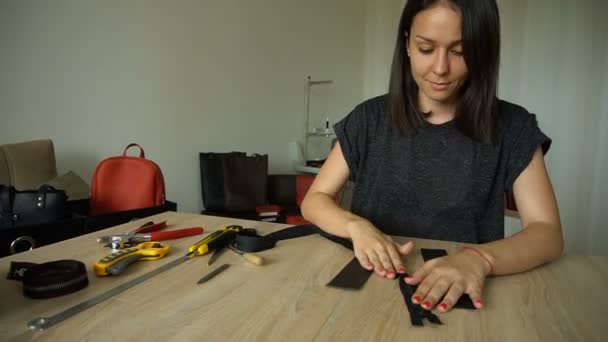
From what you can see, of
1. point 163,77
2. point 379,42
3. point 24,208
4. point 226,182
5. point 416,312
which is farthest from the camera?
point 379,42

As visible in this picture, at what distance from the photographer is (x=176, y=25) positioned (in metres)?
2.37

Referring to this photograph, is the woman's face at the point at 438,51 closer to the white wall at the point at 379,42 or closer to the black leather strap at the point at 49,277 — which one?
the black leather strap at the point at 49,277

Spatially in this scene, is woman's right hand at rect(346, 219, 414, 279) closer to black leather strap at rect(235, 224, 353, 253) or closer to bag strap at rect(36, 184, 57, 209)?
black leather strap at rect(235, 224, 353, 253)

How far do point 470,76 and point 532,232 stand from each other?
1.21 ft

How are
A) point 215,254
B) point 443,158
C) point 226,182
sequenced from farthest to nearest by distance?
1. point 226,182
2. point 443,158
3. point 215,254

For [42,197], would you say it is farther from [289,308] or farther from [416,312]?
[416,312]

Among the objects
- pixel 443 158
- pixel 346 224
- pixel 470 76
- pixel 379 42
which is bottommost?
pixel 346 224

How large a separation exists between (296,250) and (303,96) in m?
2.82

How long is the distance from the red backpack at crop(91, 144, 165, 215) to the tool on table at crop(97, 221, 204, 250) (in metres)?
0.77

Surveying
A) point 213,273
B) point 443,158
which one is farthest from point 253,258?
point 443,158

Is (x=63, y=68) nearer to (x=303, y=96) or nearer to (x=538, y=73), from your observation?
(x=303, y=96)

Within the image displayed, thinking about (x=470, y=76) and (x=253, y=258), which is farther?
(x=470, y=76)

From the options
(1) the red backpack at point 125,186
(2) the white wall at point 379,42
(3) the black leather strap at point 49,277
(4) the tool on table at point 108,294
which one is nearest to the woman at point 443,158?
(4) the tool on table at point 108,294

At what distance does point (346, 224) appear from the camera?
867 millimetres
